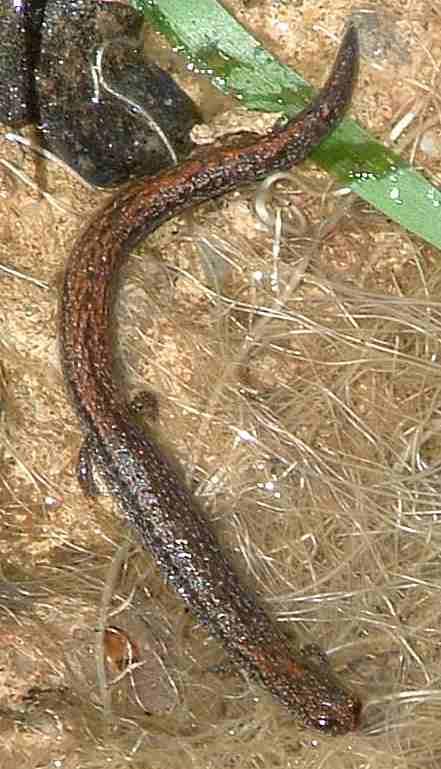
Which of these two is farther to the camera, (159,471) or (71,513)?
(71,513)

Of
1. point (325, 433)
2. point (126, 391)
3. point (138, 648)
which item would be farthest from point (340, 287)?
point (138, 648)

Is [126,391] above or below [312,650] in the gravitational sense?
above

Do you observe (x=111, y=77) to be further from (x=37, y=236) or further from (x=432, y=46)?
(x=432, y=46)

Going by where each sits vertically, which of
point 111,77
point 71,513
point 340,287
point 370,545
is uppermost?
point 111,77

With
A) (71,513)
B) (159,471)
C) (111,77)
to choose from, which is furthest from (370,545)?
(111,77)

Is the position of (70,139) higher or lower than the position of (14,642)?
higher

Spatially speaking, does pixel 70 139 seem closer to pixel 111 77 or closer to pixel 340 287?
pixel 111 77
